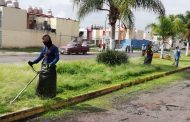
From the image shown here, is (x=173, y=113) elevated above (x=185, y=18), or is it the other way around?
(x=185, y=18)

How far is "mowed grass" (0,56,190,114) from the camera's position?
9.66 meters

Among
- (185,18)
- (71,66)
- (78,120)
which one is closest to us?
(78,120)

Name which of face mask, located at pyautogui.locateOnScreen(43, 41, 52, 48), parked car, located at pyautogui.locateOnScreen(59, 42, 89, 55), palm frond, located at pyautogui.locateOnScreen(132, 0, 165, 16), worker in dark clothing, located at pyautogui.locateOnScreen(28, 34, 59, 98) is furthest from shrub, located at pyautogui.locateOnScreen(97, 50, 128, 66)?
parked car, located at pyautogui.locateOnScreen(59, 42, 89, 55)

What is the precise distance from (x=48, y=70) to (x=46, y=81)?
275mm

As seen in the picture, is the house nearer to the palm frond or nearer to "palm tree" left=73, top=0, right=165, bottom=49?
"palm tree" left=73, top=0, right=165, bottom=49

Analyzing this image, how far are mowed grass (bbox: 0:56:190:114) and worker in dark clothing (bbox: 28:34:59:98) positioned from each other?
0.22 metres

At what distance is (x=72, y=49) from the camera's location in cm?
4366

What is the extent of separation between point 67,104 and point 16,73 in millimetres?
2723

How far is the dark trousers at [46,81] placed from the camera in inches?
379

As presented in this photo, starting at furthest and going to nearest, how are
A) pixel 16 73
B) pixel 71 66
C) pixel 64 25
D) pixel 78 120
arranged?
1. pixel 64 25
2. pixel 71 66
3. pixel 16 73
4. pixel 78 120

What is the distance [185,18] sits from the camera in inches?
1854

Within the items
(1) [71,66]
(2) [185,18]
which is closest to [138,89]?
(1) [71,66]

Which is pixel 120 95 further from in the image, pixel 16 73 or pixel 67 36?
pixel 67 36

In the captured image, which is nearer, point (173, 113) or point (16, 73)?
point (173, 113)
